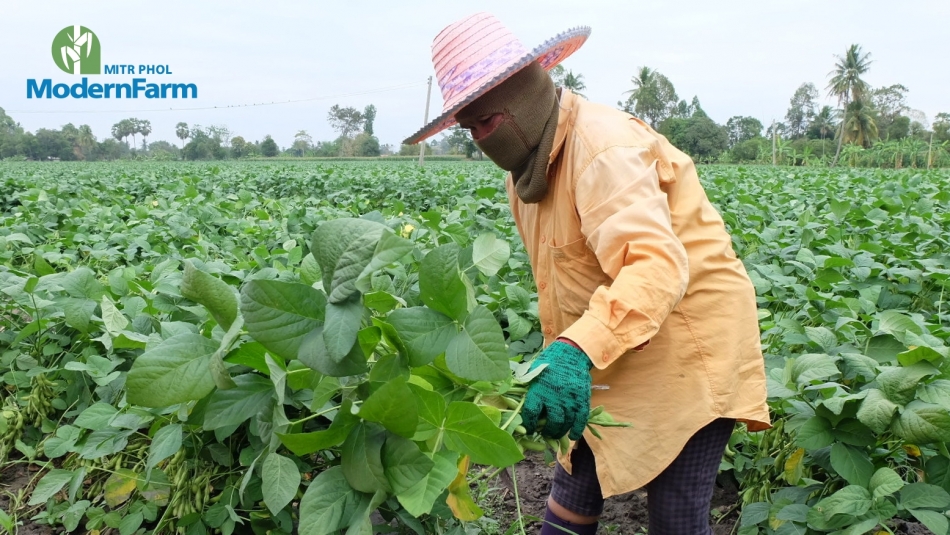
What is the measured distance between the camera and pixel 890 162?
39844 millimetres

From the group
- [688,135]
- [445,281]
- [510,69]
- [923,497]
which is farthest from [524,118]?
[688,135]

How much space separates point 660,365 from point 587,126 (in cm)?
51

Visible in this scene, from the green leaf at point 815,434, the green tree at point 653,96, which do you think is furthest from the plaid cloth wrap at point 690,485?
the green tree at point 653,96

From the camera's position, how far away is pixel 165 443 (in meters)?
1.26

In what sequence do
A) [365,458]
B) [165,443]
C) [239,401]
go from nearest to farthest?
[365,458], [239,401], [165,443]

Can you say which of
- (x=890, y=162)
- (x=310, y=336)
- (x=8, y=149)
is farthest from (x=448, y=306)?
(x=8, y=149)

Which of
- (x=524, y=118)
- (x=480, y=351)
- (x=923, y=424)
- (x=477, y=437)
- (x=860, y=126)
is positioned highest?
(x=860, y=126)

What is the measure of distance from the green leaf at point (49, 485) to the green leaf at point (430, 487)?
1.07m

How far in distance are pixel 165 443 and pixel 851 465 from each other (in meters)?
1.41

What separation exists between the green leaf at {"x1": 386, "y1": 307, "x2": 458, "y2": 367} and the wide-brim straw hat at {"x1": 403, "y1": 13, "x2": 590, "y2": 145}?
1.68 feet

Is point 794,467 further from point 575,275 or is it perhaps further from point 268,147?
point 268,147

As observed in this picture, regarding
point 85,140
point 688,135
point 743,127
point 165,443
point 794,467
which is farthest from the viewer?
point 743,127

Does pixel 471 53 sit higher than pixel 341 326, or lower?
higher

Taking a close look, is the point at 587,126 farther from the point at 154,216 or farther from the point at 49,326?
the point at 154,216
